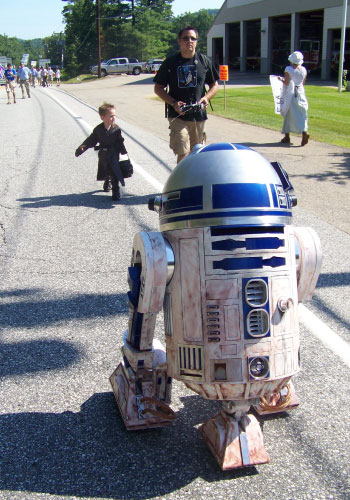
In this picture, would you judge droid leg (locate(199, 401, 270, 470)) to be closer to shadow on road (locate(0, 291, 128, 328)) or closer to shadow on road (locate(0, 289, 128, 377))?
shadow on road (locate(0, 289, 128, 377))

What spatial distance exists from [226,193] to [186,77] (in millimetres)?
5098

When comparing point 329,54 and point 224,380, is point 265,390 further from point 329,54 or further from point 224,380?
point 329,54

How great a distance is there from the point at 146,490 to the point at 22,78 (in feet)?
97.8

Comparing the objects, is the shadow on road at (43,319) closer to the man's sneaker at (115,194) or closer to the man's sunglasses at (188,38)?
the man's sneaker at (115,194)

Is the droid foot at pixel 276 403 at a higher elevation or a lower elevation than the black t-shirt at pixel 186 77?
lower

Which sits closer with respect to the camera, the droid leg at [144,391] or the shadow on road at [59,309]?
the droid leg at [144,391]

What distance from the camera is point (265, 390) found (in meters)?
2.48

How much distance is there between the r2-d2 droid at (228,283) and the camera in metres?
2.41

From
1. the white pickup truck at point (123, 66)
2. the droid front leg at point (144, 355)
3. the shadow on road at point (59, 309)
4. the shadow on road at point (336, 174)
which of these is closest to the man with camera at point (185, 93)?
the shadow on road at point (336, 174)

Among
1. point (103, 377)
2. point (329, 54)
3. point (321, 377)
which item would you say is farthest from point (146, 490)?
point (329, 54)

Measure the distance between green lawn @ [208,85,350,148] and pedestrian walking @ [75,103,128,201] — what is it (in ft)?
21.4

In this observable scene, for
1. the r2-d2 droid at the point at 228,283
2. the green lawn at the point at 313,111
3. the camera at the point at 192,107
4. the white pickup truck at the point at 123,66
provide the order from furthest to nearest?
the white pickup truck at the point at 123,66, the green lawn at the point at 313,111, the camera at the point at 192,107, the r2-d2 droid at the point at 228,283

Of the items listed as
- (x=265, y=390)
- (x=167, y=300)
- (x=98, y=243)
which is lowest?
(x=98, y=243)

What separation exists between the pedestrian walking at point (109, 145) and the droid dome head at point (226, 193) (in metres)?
5.30
